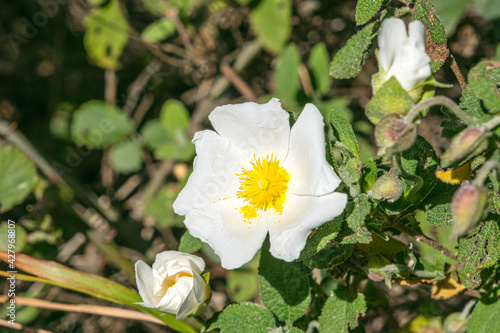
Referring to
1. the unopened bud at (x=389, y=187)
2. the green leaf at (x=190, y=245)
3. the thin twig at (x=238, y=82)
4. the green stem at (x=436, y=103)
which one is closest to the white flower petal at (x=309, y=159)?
the unopened bud at (x=389, y=187)

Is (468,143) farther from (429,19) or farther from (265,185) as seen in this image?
(265,185)

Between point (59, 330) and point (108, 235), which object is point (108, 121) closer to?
point (108, 235)

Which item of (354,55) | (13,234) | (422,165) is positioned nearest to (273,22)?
(354,55)

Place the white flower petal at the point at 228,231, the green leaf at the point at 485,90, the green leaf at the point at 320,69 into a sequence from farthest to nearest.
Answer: the green leaf at the point at 320,69
the white flower petal at the point at 228,231
the green leaf at the point at 485,90

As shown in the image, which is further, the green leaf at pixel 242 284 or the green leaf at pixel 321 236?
the green leaf at pixel 242 284

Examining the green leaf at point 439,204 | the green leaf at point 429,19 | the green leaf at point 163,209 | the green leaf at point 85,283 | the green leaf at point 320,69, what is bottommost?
the green leaf at point 163,209

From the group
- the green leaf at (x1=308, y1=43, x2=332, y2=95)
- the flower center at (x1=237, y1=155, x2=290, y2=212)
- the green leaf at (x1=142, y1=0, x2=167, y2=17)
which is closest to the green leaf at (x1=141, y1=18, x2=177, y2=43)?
the green leaf at (x1=142, y1=0, x2=167, y2=17)

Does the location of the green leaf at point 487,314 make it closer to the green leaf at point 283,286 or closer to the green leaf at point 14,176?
the green leaf at point 283,286
